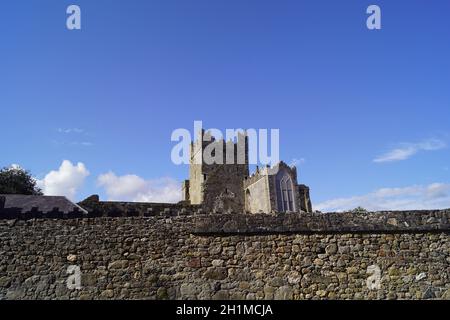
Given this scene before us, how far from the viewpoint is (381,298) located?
7.00 meters

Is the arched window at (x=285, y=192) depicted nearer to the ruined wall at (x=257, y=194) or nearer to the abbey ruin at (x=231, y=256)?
the ruined wall at (x=257, y=194)

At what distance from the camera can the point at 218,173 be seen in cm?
4472

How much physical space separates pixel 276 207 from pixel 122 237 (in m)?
32.1

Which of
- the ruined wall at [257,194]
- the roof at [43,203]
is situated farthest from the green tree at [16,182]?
the ruined wall at [257,194]

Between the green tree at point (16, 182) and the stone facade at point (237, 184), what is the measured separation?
725 inches

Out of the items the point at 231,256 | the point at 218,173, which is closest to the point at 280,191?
the point at 218,173

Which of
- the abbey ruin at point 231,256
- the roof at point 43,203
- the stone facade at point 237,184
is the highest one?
the stone facade at point 237,184

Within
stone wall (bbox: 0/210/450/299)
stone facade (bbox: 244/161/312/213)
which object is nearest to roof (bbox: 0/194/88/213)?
stone wall (bbox: 0/210/450/299)

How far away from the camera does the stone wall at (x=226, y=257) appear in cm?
693

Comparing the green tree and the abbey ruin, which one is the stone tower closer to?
the green tree

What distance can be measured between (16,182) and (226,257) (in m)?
33.0

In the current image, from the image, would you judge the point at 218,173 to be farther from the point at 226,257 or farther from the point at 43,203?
the point at 226,257
